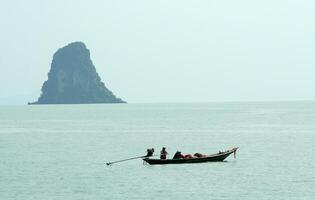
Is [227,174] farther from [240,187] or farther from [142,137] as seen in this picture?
[142,137]

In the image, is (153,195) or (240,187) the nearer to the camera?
(153,195)

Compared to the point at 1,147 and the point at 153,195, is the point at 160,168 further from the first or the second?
the point at 1,147

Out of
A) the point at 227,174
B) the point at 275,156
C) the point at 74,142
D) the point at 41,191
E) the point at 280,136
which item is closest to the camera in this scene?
the point at 41,191

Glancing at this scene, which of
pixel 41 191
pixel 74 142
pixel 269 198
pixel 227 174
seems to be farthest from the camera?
Result: pixel 74 142

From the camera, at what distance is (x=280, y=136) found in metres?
105

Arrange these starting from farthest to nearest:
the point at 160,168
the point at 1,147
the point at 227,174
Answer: the point at 1,147 → the point at 160,168 → the point at 227,174

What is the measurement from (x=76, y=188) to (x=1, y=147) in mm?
41106

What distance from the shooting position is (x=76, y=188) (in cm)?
4788

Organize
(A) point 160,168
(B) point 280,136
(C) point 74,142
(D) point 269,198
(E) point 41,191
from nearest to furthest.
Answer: (D) point 269,198 < (E) point 41,191 < (A) point 160,168 < (C) point 74,142 < (B) point 280,136

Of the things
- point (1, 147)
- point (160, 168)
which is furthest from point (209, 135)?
point (160, 168)

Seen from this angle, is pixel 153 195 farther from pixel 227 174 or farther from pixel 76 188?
pixel 227 174

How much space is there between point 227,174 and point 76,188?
13.9m

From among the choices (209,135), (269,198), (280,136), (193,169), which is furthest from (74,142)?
(269,198)

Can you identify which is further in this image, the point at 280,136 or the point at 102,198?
the point at 280,136
